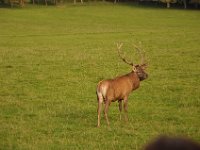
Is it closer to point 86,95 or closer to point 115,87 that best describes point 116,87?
point 115,87

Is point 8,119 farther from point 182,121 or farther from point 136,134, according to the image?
point 182,121

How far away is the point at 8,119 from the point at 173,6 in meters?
75.5

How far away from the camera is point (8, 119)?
11.7 metres

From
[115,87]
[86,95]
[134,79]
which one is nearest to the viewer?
[115,87]

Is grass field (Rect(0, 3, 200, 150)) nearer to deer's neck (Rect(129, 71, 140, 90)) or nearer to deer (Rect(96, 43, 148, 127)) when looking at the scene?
deer (Rect(96, 43, 148, 127))

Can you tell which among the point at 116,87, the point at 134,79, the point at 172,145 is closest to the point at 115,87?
the point at 116,87

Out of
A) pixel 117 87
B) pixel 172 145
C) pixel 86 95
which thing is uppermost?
pixel 172 145

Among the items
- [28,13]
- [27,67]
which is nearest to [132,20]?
[28,13]

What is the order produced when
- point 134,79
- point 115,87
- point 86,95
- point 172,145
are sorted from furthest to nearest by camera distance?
point 86,95, point 134,79, point 115,87, point 172,145

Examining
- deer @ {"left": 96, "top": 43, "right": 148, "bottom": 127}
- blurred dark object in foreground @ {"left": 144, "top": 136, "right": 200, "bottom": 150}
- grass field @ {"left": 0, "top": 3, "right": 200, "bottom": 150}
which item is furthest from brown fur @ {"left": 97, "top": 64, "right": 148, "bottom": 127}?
blurred dark object in foreground @ {"left": 144, "top": 136, "right": 200, "bottom": 150}

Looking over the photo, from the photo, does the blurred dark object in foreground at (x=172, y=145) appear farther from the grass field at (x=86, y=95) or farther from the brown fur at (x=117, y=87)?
the brown fur at (x=117, y=87)

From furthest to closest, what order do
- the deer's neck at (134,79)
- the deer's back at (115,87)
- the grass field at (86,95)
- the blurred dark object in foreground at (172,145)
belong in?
the deer's neck at (134,79) < the deer's back at (115,87) < the grass field at (86,95) < the blurred dark object in foreground at (172,145)

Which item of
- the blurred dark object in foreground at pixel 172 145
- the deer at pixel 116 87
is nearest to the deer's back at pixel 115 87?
the deer at pixel 116 87

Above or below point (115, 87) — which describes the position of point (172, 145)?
above
